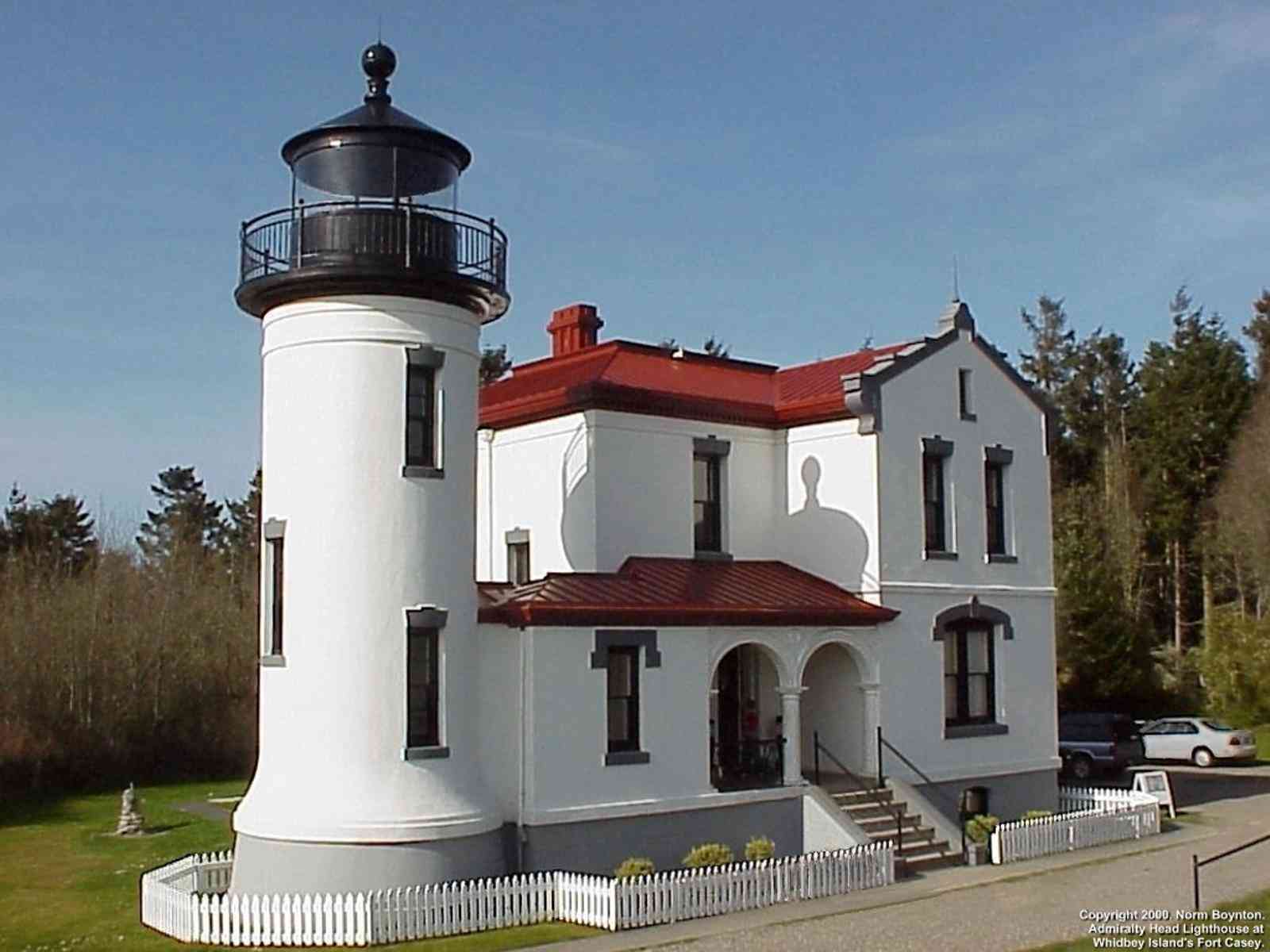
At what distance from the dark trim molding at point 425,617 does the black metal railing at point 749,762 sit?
16.0 feet

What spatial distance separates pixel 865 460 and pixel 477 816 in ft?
28.1

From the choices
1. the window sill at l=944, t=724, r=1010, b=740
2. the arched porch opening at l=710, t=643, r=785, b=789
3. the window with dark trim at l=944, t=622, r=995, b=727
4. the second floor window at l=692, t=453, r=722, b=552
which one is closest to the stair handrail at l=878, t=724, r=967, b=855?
the window sill at l=944, t=724, r=1010, b=740

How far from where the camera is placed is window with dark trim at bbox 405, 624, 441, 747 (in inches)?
665

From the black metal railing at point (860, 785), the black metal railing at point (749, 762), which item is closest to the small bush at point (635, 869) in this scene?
the black metal railing at point (749, 762)

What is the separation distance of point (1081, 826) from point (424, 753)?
1062 cm

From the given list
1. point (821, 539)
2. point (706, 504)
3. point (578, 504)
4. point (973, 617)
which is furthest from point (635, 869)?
point (973, 617)

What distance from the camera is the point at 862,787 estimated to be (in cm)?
2112

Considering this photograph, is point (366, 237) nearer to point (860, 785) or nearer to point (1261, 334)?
point (860, 785)

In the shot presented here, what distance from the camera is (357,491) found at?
16.8 metres

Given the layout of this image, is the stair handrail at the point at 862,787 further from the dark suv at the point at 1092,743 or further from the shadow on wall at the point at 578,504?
the dark suv at the point at 1092,743

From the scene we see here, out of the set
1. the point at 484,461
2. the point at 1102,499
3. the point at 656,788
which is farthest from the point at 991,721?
the point at 1102,499

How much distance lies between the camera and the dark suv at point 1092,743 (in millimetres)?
31562

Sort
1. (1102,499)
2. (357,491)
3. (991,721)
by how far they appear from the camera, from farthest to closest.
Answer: (1102,499)
(991,721)
(357,491)

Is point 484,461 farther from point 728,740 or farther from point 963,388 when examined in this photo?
point 963,388
